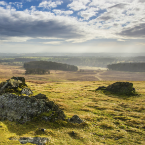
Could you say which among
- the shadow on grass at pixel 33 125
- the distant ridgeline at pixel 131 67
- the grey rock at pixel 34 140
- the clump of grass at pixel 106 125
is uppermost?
the distant ridgeline at pixel 131 67

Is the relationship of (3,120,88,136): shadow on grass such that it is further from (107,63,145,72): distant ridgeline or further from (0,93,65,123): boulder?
(107,63,145,72): distant ridgeline

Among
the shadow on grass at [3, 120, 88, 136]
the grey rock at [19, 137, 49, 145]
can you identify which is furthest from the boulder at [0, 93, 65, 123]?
the grey rock at [19, 137, 49, 145]

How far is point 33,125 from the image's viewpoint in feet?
37.2

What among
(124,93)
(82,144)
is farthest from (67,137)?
(124,93)

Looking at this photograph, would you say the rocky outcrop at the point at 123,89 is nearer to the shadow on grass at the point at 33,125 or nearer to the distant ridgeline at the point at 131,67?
the shadow on grass at the point at 33,125

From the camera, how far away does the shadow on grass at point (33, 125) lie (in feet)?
33.9

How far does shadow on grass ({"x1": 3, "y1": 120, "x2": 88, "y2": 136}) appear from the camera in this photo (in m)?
10.3

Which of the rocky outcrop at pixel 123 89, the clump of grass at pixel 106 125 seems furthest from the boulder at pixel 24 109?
the rocky outcrop at pixel 123 89

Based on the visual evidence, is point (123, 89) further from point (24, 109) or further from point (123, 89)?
point (24, 109)

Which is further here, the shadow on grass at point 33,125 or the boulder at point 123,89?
the boulder at point 123,89

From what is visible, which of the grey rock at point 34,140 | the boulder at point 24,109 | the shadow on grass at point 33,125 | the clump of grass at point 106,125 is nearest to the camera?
the grey rock at point 34,140

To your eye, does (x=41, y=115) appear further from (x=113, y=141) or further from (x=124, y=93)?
(x=124, y=93)

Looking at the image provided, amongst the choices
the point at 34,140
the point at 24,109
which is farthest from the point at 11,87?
the point at 34,140

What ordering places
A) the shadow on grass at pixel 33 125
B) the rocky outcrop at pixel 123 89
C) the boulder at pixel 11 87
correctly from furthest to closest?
the rocky outcrop at pixel 123 89
the boulder at pixel 11 87
the shadow on grass at pixel 33 125
